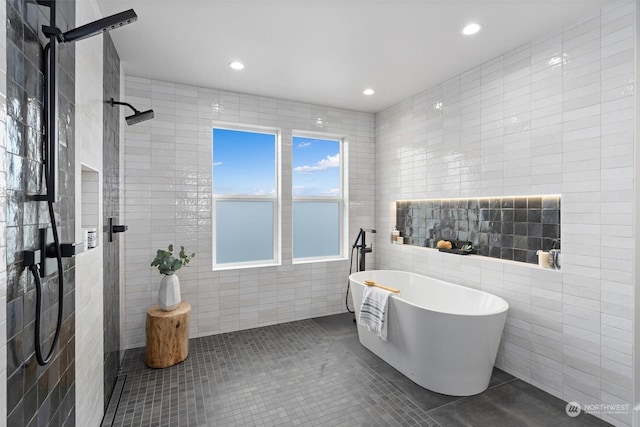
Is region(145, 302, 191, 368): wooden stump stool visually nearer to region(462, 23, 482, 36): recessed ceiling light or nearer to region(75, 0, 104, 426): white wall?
region(75, 0, 104, 426): white wall

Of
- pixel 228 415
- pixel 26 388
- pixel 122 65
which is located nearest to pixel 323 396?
pixel 228 415

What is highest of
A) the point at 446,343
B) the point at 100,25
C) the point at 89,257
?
the point at 100,25

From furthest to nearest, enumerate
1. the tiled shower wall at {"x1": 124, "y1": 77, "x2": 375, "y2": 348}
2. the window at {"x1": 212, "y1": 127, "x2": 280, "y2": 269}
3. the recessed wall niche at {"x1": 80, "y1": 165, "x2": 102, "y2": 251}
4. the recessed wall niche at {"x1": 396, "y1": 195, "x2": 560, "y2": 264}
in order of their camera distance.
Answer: the window at {"x1": 212, "y1": 127, "x2": 280, "y2": 269}
the tiled shower wall at {"x1": 124, "y1": 77, "x2": 375, "y2": 348}
the recessed wall niche at {"x1": 396, "y1": 195, "x2": 560, "y2": 264}
the recessed wall niche at {"x1": 80, "y1": 165, "x2": 102, "y2": 251}

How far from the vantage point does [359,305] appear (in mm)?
3361

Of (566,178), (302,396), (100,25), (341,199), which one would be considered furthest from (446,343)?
(100,25)

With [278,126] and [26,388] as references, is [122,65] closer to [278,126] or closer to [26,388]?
[278,126]

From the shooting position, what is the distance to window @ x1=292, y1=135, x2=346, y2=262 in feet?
14.3

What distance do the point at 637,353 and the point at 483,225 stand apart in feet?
4.85

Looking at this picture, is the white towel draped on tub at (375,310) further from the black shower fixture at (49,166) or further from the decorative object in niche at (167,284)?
the black shower fixture at (49,166)

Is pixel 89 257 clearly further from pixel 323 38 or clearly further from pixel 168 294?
pixel 323 38

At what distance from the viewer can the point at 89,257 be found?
192cm

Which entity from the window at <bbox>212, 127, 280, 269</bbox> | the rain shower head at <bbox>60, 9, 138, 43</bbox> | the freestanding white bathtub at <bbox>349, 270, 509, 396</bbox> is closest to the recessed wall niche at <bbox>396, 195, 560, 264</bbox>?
the freestanding white bathtub at <bbox>349, 270, 509, 396</bbox>

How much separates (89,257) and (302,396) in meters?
1.80

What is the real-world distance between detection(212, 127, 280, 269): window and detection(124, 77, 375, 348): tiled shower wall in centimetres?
17
